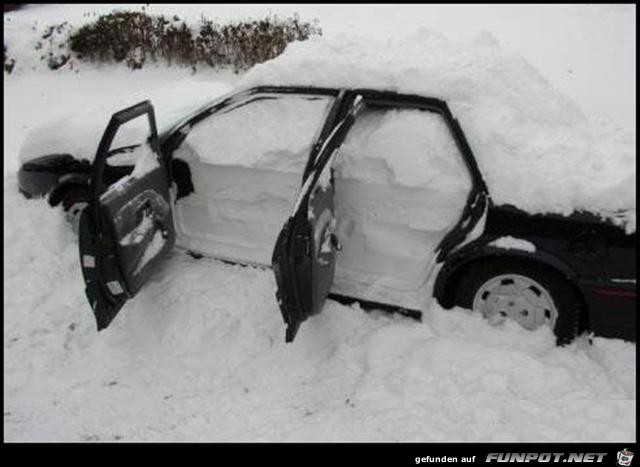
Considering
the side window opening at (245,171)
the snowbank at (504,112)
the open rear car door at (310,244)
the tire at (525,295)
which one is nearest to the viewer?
the open rear car door at (310,244)

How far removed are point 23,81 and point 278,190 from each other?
23.9 feet

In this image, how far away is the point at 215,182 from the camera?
3932mm

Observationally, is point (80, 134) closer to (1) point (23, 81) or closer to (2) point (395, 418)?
(2) point (395, 418)

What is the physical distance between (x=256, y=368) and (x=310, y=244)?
0.93 m

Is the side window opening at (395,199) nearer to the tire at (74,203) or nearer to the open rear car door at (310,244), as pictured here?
the open rear car door at (310,244)

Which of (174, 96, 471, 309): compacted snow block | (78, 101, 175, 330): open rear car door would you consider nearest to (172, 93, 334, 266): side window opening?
(174, 96, 471, 309): compacted snow block

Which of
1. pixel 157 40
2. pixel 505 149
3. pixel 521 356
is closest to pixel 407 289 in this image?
pixel 521 356

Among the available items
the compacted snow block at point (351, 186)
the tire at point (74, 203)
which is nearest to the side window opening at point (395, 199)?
the compacted snow block at point (351, 186)

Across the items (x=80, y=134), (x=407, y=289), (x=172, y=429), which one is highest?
(x=80, y=134)

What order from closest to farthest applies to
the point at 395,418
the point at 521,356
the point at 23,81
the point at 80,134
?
the point at 395,418 < the point at 521,356 < the point at 80,134 < the point at 23,81

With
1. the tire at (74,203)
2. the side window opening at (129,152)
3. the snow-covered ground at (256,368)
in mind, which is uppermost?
the side window opening at (129,152)
